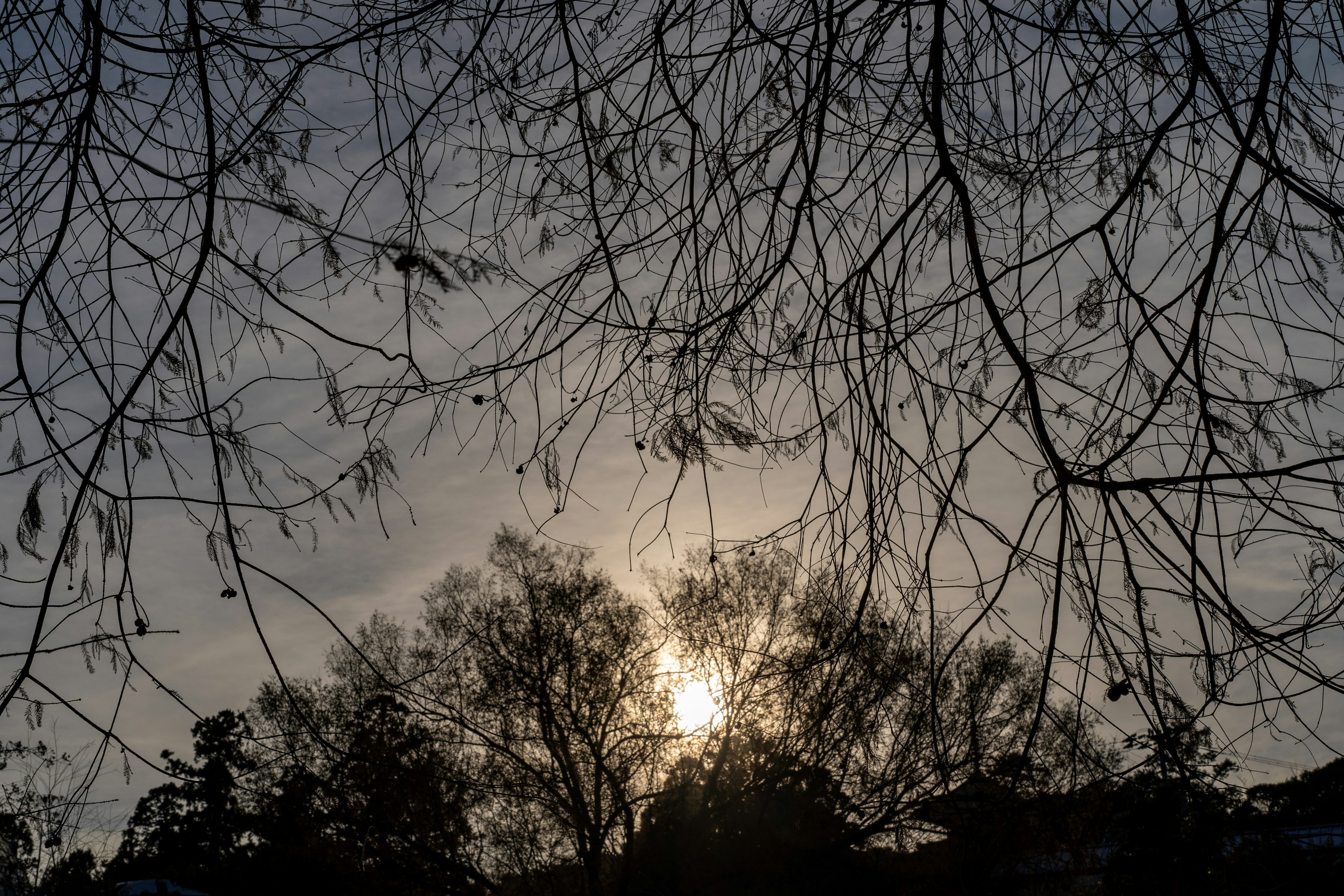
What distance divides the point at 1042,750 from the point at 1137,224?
1189 mm

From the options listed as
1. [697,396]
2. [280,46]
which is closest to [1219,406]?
[697,396]

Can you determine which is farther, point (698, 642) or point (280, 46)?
point (698, 642)

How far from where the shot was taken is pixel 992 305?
1363 millimetres

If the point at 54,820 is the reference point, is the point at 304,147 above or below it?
above

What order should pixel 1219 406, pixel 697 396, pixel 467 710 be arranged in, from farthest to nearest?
pixel 467 710 < pixel 697 396 < pixel 1219 406

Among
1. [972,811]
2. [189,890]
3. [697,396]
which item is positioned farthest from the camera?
[189,890]

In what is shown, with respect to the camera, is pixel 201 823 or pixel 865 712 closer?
pixel 865 712

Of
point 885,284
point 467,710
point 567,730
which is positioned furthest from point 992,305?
point 567,730

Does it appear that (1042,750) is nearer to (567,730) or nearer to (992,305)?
(992,305)

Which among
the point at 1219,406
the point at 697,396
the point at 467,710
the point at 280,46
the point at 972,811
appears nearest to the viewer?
the point at 972,811

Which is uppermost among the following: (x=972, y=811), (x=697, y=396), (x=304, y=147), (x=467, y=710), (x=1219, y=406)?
(x=467, y=710)

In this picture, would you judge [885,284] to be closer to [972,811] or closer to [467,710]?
[972,811]

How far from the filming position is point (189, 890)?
92.2 ft

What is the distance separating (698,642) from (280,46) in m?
1.76
